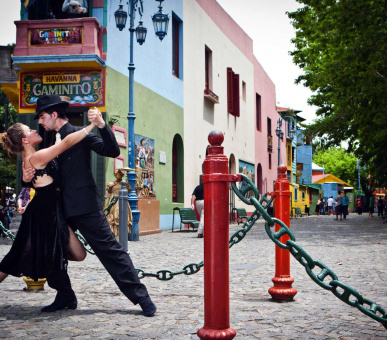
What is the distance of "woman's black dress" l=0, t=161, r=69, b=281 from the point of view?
16.6 ft

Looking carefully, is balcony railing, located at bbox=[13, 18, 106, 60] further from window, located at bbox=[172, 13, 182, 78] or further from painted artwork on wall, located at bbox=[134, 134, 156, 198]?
window, located at bbox=[172, 13, 182, 78]

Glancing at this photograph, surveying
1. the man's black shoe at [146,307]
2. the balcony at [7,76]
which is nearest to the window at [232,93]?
the balcony at [7,76]

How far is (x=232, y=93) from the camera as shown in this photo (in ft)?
102

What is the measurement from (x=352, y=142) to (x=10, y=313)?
23.5 m

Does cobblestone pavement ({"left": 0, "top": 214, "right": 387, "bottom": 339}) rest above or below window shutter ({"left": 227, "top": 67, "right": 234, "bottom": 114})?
below

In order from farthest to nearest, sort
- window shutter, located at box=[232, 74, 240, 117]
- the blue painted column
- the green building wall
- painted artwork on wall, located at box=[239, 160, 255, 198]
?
painted artwork on wall, located at box=[239, 160, 255, 198]
window shutter, located at box=[232, 74, 240, 117]
the green building wall
the blue painted column

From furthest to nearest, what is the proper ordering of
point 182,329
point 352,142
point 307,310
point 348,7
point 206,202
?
point 352,142
point 348,7
point 307,310
point 182,329
point 206,202

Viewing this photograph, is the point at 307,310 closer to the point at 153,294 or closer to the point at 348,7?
the point at 153,294

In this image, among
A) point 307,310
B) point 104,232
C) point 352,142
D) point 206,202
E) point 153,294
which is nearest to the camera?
point 206,202

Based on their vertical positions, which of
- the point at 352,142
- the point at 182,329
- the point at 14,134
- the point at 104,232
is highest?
the point at 352,142

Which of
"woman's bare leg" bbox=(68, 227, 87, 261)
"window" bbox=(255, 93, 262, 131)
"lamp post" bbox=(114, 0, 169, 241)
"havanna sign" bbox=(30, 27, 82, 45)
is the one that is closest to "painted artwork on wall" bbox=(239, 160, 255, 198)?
"window" bbox=(255, 93, 262, 131)

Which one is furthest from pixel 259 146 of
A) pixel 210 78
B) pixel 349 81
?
pixel 349 81

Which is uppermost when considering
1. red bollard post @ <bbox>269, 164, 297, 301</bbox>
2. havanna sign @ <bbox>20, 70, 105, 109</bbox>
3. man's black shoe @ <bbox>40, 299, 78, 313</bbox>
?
havanna sign @ <bbox>20, 70, 105, 109</bbox>

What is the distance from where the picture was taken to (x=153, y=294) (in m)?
6.45
